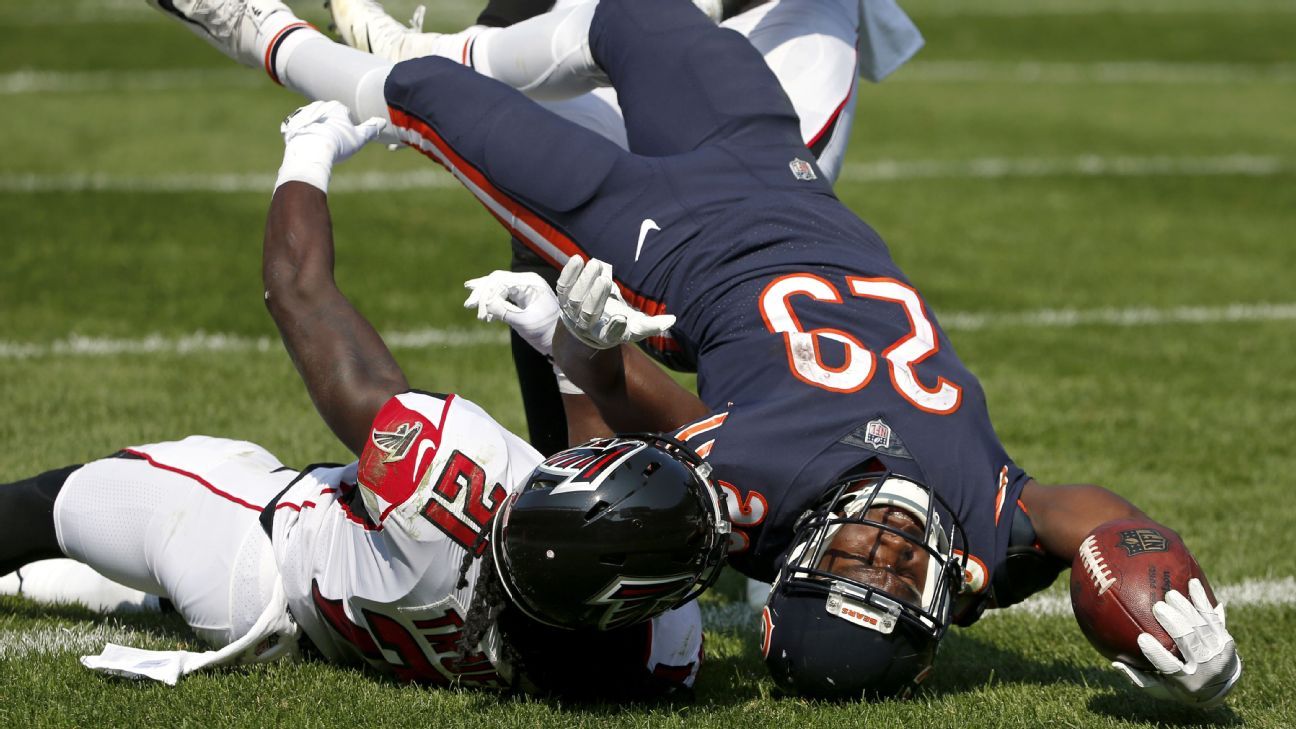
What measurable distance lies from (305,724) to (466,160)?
157cm

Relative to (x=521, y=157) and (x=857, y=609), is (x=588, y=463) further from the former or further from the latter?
(x=521, y=157)

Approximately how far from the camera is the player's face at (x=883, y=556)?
10.2 feet

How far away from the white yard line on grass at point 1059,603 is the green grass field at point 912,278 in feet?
0.05

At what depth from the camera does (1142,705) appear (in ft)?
11.1

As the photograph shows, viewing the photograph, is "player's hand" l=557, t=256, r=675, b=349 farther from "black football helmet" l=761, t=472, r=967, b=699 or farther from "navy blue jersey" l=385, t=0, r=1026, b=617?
"black football helmet" l=761, t=472, r=967, b=699

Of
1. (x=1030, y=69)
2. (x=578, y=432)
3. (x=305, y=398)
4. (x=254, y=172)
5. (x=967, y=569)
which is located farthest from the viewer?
(x=1030, y=69)

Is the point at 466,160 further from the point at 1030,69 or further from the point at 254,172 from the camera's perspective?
the point at 1030,69

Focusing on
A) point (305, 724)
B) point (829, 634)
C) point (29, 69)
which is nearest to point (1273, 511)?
point (829, 634)

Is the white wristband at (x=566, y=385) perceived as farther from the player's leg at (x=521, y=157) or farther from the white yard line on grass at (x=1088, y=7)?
the white yard line on grass at (x=1088, y=7)

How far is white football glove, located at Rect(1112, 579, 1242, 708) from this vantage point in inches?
119

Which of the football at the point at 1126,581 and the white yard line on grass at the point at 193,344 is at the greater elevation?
the football at the point at 1126,581

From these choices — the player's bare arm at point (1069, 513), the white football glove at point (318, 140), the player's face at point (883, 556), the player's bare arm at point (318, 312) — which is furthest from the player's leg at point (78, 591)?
the player's bare arm at point (1069, 513)

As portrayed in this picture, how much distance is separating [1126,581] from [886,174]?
741cm

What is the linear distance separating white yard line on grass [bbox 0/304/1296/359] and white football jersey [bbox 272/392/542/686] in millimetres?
3189
